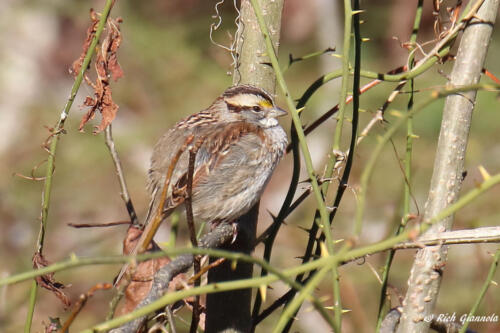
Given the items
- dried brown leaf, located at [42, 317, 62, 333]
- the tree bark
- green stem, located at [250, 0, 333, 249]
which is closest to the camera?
green stem, located at [250, 0, 333, 249]

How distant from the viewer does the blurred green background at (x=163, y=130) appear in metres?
5.40

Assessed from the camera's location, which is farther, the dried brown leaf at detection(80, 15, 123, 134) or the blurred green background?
the blurred green background

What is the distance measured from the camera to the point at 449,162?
2.27m

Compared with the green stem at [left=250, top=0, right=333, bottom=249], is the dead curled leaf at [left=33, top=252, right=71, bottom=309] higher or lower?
lower

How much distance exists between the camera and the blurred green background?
17.7 ft

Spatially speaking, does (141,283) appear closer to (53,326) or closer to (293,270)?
(53,326)

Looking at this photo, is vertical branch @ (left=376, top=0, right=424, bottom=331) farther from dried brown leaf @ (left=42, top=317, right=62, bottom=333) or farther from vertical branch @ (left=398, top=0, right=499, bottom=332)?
dried brown leaf @ (left=42, top=317, right=62, bottom=333)

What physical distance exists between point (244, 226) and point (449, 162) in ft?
2.40

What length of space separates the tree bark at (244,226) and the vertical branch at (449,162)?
51 cm

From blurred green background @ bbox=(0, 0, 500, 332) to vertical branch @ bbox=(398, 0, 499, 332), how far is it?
1.89m

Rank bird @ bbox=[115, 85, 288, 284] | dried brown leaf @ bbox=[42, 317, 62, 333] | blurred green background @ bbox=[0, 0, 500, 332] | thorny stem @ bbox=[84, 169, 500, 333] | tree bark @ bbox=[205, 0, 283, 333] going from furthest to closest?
blurred green background @ bbox=[0, 0, 500, 332], bird @ bbox=[115, 85, 288, 284], tree bark @ bbox=[205, 0, 283, 333], dried brown leaf @ bbox=[42, 317, 62, 333], thorny stem @ bbox=[84, 169, 500, 333]

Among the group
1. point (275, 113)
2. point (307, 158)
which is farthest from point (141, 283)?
point (275, 113)

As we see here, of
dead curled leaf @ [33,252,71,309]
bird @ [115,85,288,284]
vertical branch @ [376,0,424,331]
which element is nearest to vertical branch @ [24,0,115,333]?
dead curled leaf @ [33,252,71,309]

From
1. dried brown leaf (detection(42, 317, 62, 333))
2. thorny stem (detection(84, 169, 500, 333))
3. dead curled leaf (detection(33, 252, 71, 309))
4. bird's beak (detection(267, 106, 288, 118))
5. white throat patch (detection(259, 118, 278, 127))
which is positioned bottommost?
dried brown leaf (detection(42, 317, 62, 333))
